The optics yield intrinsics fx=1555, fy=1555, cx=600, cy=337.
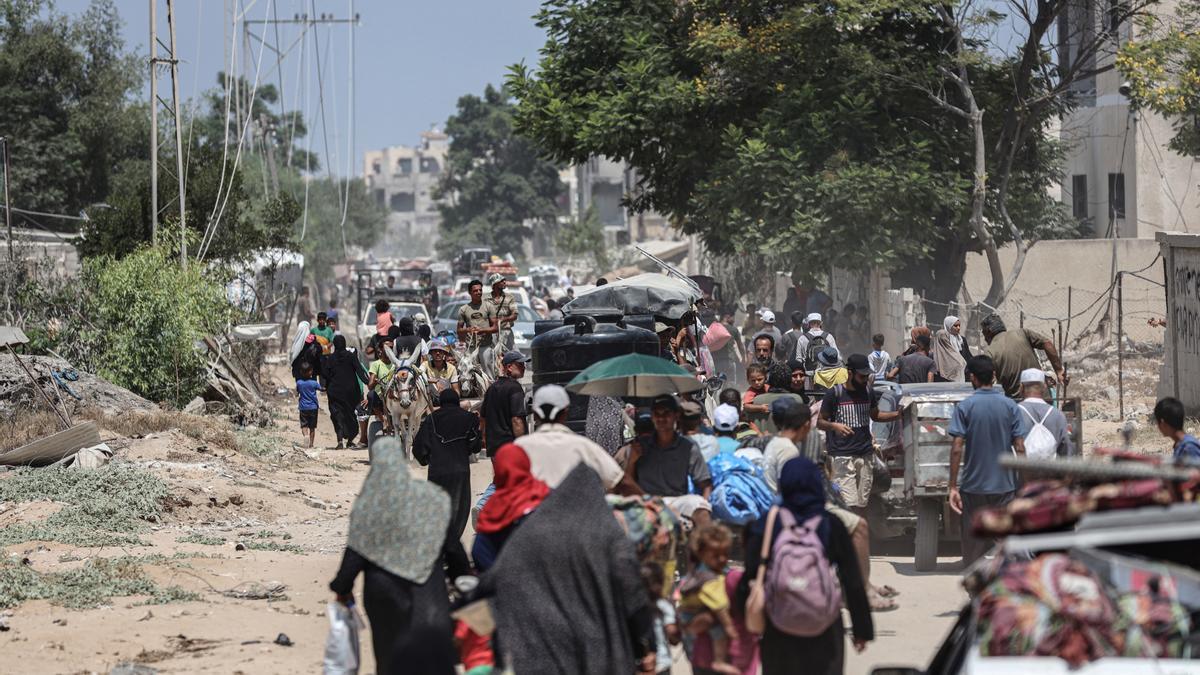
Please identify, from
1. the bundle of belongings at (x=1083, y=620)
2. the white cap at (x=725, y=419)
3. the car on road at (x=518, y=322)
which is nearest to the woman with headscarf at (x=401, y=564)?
the bundle of belongings at (x=1083, y=620)

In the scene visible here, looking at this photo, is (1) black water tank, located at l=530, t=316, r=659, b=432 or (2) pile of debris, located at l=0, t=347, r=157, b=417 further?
(2) pile of debris, located at l=0, t=347, r=157, b=417

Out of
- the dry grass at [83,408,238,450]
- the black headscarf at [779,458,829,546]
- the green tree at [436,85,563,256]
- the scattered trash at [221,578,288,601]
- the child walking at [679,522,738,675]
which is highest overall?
the green tree at [436,85,563,256]

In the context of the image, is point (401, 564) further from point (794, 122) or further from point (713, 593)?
point (794, 122)

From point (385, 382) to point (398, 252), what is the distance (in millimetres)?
159611

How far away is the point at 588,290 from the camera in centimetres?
2266

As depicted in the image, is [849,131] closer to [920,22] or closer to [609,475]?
[920,22]

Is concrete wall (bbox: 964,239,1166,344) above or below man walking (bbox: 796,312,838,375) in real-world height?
above

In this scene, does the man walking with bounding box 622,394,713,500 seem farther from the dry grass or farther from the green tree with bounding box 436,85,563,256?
the green tree with bounding box 436,85,563,256

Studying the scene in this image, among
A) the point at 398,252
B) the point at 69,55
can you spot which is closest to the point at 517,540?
the point at 69,55

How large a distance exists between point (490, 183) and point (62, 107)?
6516cm

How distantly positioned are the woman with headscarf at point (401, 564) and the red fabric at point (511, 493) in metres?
0.48

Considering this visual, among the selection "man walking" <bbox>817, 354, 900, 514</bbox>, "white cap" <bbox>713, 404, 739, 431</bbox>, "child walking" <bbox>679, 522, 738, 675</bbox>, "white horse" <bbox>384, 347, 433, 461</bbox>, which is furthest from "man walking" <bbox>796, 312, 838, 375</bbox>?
"child walking" <bbox>679, 522, 738, 675</bbox>

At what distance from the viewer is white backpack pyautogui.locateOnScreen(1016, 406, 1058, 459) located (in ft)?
32.3

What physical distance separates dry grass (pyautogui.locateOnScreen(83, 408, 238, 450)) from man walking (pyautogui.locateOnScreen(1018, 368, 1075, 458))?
11202 mm
